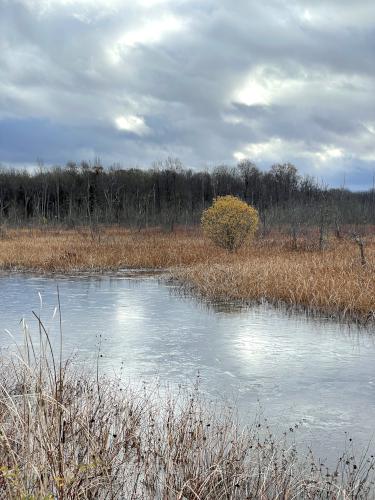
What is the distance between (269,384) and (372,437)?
153cm

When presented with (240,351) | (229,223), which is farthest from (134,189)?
(240,351)

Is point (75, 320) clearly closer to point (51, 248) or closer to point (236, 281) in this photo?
point (236, 281)

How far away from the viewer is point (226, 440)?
4078mm

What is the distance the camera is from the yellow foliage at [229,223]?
749 inches

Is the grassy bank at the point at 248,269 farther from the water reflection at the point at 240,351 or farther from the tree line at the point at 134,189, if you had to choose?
the tree line at the point at 134,189

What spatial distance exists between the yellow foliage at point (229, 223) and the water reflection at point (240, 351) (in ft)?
23.9

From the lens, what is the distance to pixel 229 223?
1895 cm

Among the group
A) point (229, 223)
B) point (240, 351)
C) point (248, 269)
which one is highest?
point (229, 223)

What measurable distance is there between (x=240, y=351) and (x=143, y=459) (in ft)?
11.9

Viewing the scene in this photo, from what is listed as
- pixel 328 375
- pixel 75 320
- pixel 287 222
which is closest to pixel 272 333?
pixel 328 375

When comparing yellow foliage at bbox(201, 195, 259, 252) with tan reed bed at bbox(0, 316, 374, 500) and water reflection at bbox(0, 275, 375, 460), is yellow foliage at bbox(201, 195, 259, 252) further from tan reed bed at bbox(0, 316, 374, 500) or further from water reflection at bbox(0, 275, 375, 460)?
tan reed bed at bbox(0, 316, 374, 500)

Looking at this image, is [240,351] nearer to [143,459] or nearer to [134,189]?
[143,459]

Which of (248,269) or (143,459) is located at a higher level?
(248,269)

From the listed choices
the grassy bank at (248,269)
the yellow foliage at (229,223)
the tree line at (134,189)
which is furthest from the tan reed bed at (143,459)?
the tree line at (134,189)
